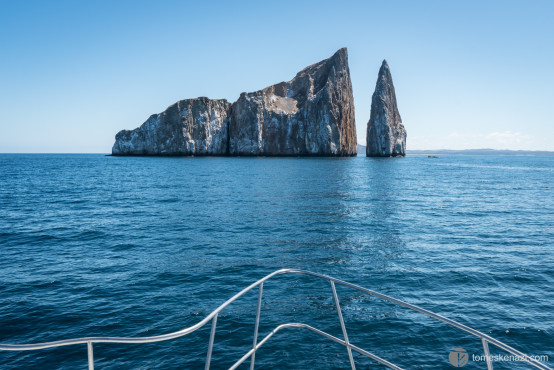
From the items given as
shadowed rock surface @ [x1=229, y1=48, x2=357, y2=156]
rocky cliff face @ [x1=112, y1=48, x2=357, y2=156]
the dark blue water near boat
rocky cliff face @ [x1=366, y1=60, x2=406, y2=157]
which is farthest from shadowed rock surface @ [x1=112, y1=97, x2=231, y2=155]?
the dark blue water near boat

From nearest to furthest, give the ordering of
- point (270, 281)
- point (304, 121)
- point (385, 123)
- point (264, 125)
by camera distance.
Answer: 1. point (270, 281)
2. point (304, 121)
3. point (385, 123)
4. point (264, 125)

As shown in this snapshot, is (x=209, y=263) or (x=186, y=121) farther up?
(x=186, y=121)

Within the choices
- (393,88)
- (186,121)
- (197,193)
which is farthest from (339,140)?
(197,193)

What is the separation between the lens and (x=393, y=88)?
143 metres

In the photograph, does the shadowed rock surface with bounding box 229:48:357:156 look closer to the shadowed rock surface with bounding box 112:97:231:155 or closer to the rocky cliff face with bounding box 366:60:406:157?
the shadowed rock surface with bounding box 112:97:231:155

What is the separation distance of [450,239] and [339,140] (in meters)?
107

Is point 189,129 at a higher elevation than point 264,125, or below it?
below

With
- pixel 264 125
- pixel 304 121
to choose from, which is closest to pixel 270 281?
pixel 304 121

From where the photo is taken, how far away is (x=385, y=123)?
424 ft

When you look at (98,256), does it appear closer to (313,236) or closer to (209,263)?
(209,263)

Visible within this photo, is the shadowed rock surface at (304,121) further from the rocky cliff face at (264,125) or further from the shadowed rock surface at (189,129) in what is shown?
the shadowed rock surface at (189,129)

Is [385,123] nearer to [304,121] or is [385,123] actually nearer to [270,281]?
[304,121]

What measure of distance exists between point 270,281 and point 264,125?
119 m

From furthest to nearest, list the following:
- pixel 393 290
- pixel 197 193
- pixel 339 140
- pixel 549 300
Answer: pixel 339 140 → pixel 197 193 → pixel 393 290 → pixel 549 300
